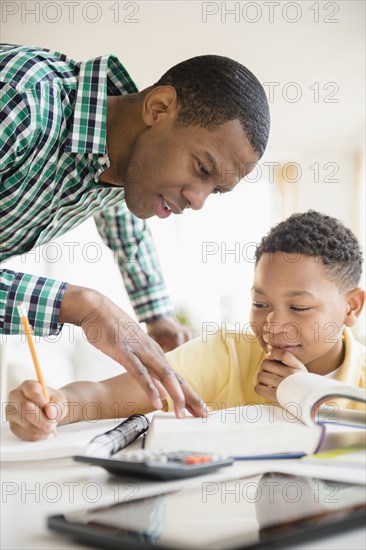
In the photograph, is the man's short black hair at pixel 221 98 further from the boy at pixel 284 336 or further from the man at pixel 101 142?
the boy at pixel 284 336

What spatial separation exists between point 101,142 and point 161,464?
873mm

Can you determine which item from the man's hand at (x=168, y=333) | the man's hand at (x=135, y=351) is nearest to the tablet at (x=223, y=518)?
the man's hand at (x=135, y=351)

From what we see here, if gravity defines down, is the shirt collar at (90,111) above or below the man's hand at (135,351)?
above

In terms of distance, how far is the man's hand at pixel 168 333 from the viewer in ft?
5.98

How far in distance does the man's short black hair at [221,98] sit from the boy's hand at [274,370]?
41 cm

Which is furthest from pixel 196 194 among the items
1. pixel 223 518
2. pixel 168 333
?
pixel 223 518

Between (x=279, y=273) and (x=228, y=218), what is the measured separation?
589cm

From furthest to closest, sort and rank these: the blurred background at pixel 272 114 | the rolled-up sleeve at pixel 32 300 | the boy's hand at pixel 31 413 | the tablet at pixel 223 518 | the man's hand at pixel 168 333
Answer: the blurred background at pixel 272 114 → the man's hand at pixel 168 333 → the rolled-up sleeve at pixel 32 300 → the boy's hand at pixel 31 413 → the tablet at pixel 223 518

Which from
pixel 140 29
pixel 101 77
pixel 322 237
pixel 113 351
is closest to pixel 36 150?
pixel 101 77

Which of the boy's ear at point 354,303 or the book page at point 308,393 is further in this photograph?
the boy's ear at point 354,303

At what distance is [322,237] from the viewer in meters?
1.43

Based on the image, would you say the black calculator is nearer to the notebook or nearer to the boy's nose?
the notebook

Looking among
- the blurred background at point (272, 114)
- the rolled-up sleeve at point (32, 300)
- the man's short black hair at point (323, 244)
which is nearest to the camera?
the rolled-up sleeve at point (32, 300)

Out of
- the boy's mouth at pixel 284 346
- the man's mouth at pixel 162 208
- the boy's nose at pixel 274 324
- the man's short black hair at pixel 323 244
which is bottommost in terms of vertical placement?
the boy's mouth at pixel 284 346
